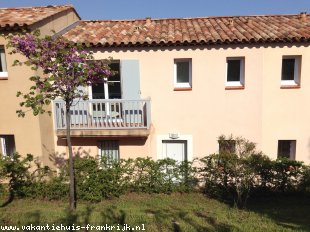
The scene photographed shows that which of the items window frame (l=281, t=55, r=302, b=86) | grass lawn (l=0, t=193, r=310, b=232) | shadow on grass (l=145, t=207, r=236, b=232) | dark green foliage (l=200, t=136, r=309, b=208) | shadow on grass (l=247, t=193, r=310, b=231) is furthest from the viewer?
window frame (l=281, t=55, r=302, b=86)

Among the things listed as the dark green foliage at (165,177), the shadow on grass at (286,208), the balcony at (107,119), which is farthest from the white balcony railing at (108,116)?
the shadow on grass at (286,208)

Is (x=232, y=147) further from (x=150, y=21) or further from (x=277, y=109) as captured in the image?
(x=150, y=21)

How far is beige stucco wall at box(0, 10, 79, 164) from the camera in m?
9.89

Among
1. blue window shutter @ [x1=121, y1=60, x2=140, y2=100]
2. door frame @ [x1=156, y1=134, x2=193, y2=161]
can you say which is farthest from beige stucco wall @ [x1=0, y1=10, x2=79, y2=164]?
door frame @ [x1=156, y1=134, x2=193, y2=161]

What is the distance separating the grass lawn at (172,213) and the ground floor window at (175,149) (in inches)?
66.3

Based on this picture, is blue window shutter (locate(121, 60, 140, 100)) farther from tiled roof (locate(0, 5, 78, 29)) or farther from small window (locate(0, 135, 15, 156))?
small window (locate(0, 135, 15, 156))

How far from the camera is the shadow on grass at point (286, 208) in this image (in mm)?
8070

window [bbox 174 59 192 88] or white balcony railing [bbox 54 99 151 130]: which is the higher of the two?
window [bbox 174 59 192 88]

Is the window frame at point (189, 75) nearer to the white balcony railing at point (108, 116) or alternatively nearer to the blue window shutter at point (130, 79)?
the blue window shutter at point (130, 79)

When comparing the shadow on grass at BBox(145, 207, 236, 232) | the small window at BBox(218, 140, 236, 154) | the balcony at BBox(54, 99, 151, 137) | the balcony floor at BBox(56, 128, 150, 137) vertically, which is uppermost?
the balcony at BBox(54, 99, 151, 137)

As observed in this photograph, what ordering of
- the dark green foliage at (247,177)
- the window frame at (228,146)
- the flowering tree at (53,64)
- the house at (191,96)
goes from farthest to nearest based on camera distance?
the house at (191,96), the window frame at (228,146), the dark green foliage at (247,177), the flowering tree at (53,64)

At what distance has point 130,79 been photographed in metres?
10.6

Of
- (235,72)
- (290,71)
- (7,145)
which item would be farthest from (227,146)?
(7,145)

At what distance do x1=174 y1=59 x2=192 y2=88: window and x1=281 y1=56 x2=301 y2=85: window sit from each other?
359cm
